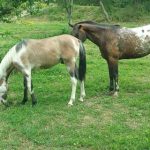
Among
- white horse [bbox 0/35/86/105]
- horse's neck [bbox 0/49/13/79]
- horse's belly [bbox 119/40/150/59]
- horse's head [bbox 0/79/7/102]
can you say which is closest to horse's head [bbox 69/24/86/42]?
white horse [bbox 0/35/86/105]

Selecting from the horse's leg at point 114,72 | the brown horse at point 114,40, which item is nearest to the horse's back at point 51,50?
the brown horse at point 114,40

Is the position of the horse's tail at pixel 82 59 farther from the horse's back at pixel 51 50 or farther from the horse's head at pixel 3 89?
the horse's head at pixel 3 89

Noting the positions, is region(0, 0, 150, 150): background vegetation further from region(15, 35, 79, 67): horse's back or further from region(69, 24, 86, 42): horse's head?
region(69, 24, 86, 42): horse's head

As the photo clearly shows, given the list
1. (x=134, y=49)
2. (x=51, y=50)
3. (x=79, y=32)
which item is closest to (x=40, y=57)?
(x=51, y=50)

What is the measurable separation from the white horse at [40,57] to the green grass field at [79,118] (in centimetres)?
59

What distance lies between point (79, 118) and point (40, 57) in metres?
1.88

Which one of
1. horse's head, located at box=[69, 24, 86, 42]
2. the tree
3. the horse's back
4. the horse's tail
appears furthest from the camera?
the tree

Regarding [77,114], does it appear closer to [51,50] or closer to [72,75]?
[72,75]

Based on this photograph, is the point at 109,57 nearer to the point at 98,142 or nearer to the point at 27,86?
the point at 27,86

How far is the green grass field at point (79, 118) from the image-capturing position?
7.22 m

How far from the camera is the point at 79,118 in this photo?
860 centimetres

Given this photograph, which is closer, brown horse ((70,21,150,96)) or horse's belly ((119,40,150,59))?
brown horse ((70,21,150,96))

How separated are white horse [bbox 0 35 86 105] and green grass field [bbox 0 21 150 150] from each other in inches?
23.2

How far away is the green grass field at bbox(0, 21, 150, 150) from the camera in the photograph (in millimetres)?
7223
